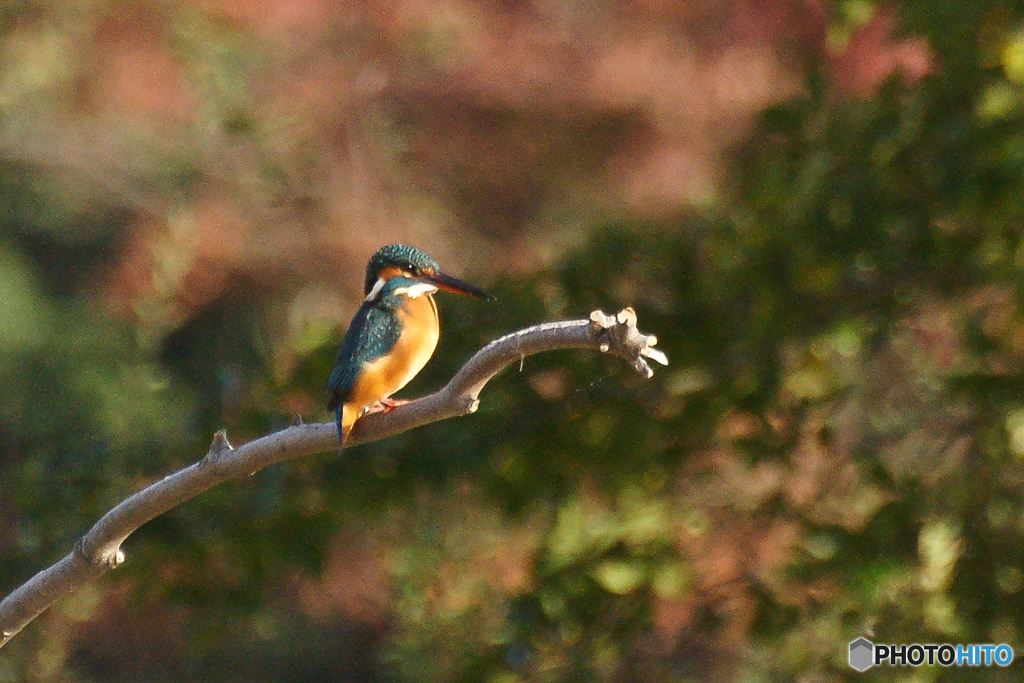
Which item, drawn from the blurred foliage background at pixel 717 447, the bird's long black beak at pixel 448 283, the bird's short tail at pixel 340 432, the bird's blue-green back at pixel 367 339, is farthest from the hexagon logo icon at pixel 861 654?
the bird's short tail at pixel 340 432

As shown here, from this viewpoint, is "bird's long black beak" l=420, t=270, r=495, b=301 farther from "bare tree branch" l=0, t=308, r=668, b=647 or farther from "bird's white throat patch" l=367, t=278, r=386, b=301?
"bare tree branch" l=0, t=308, r=668, b=647

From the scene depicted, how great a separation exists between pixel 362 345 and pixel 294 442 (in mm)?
432

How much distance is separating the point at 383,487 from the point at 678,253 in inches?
41.9

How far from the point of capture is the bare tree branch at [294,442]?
1494mm

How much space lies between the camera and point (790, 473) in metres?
3.27

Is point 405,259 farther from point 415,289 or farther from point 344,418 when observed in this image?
point 344,418

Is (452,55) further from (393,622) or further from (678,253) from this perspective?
(678,253)

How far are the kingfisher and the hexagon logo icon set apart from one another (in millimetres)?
1529

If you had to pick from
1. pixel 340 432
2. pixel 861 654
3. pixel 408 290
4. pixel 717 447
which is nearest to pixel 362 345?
pixel 408 290

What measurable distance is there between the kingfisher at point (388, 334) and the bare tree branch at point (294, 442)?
0.08 metres

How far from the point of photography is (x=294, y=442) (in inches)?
71.5

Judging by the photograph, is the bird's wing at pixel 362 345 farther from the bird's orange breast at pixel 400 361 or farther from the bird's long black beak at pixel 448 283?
the bird's long black beak at pixel 448 283

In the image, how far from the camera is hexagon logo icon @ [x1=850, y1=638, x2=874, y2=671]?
9.97 feet

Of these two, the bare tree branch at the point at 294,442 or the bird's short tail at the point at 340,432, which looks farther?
the bird's short tail at the point at 340,432
